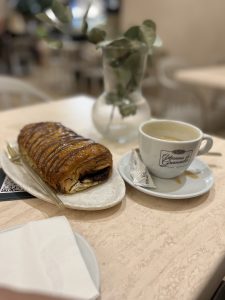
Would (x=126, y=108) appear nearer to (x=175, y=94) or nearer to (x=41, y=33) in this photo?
(x=41, y=33)

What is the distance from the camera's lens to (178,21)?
3.29 m

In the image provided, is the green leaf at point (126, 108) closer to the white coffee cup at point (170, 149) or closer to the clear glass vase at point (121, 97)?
the clear glass vase at point (121, 97)

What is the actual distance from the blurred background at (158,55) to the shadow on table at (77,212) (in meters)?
0.45

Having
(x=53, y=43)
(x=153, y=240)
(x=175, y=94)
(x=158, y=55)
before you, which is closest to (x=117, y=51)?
(x=53, y=43)

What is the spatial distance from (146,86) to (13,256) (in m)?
2.91

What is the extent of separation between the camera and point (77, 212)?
481 millimetres

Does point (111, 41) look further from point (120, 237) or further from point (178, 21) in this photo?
point (178, 21)

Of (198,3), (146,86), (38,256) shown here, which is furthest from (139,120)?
(198,3)

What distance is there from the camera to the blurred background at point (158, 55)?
7.34ft

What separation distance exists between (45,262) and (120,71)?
1.53 ft

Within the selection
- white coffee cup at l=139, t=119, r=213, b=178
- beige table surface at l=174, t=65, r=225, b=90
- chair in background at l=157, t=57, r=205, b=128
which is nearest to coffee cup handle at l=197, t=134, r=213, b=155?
white coffee cup at l=139, t=119, r=213, b=178

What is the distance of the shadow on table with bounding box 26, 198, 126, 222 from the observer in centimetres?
47

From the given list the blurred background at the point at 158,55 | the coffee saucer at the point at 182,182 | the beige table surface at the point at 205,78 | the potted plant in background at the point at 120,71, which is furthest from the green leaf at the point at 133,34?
the beige table surface at the point at 205,78

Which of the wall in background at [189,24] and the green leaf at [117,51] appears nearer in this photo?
the green leaf at [117,51]
